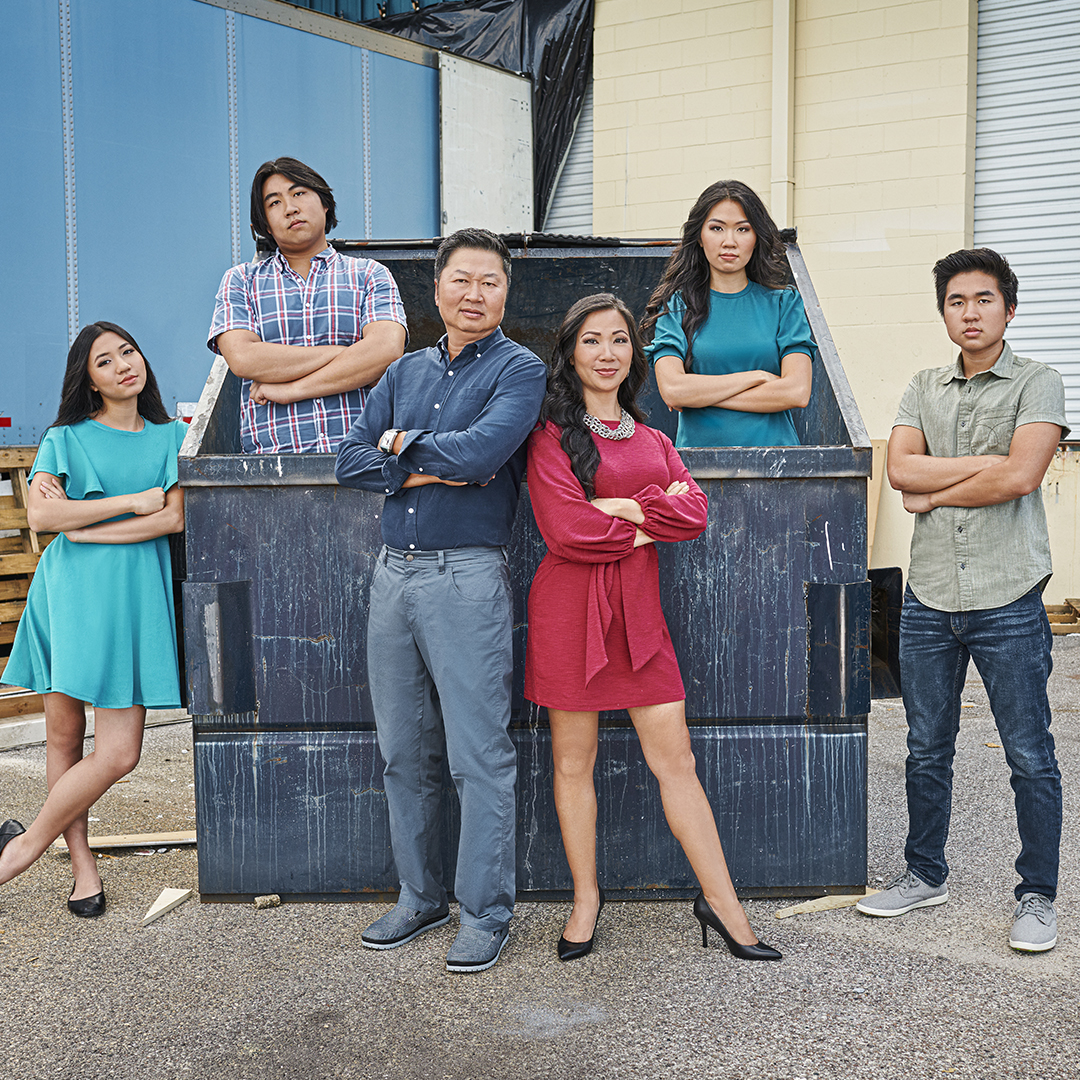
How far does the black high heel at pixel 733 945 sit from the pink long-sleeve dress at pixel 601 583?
560 mm

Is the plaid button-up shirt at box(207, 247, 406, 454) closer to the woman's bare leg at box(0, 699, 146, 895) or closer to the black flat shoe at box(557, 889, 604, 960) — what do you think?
the woman's bare leg at box(0, 699, 146, 895)

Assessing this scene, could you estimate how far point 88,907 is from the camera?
325 cm

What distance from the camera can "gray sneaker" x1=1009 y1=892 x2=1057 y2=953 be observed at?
2.88 metres

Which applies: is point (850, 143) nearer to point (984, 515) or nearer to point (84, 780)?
point (984, 515)

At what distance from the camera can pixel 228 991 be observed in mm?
2711

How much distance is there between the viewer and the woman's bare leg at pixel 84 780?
3.23 metres

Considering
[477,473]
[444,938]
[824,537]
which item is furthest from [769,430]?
[444,938]

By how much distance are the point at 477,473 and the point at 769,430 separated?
105 centimetres

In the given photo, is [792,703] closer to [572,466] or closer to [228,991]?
[572,466]

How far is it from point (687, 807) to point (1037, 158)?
23.5 feet

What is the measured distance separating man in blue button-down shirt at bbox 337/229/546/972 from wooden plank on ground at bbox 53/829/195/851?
1.26 m

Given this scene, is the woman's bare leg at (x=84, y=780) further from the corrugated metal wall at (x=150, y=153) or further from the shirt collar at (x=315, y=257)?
the corrugated metal wall at (x=150, y=153)

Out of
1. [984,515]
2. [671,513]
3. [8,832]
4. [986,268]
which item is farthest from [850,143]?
[8,832]

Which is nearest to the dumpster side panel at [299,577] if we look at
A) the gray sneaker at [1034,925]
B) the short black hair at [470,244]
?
the short black hair at [470,244]
